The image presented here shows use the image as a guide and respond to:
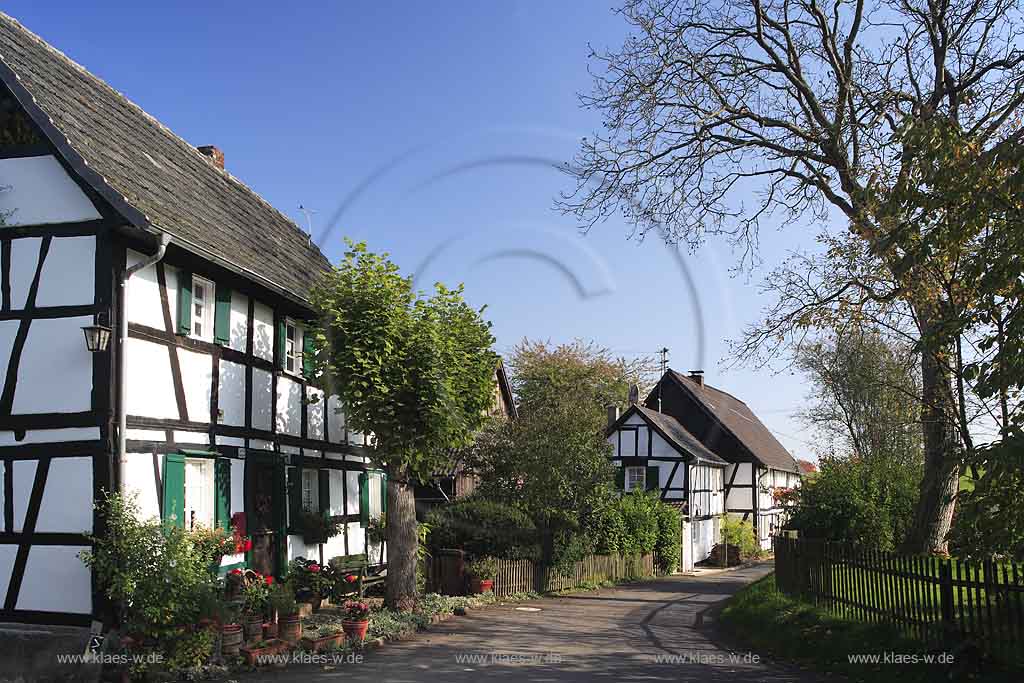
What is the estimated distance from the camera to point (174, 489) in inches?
508

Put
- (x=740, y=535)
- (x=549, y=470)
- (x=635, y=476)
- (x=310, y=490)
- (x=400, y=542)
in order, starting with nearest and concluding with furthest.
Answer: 1. (x=400, y=542)
2. (x=310, y=490)
3. (x=549, y=470)
4. (x=635, y=476)
5. (x=740, y=535)

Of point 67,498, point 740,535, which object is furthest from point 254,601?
point 740,535

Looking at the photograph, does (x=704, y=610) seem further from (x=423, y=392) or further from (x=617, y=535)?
(x=423, y=392)

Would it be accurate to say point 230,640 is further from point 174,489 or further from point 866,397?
point 866,397

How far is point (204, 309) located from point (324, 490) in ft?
17.4

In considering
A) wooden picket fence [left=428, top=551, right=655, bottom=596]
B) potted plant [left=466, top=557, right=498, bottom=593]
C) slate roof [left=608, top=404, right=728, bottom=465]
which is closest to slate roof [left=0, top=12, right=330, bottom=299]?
wooden picket fence [left=428, top=551, right=655, bottom=596]

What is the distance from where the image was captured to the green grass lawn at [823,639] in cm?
1018

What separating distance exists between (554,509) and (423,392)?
854cm

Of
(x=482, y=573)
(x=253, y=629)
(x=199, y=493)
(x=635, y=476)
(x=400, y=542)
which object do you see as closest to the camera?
(x=253, y=629)

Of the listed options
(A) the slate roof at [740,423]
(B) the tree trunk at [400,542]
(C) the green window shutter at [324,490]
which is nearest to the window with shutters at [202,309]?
(B) the tree trunk at [400,542]

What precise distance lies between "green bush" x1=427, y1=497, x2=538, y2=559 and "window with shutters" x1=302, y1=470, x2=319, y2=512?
11.5 ft

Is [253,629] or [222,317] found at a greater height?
[222,317]

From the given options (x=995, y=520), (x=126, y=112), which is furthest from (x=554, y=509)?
(x=995, y=520)

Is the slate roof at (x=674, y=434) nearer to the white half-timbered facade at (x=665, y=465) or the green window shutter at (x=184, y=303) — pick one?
the white half-timbered facade at (x=665, y=465)
